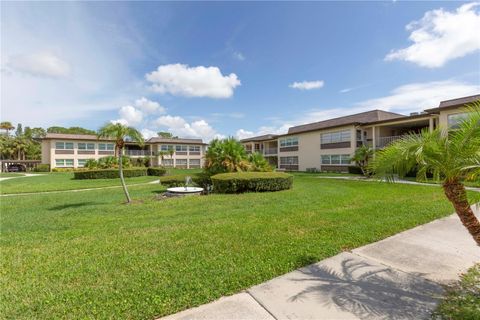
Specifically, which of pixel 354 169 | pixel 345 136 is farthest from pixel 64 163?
pixel 354 169

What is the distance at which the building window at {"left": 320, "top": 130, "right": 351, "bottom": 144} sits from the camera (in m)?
30.4

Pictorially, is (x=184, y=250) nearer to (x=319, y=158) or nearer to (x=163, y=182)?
(x=163, y=182)

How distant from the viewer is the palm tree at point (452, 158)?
3.19 m

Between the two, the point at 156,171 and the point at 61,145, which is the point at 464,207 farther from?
the point at 61,145

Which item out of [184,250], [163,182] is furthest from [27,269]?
[163,182]

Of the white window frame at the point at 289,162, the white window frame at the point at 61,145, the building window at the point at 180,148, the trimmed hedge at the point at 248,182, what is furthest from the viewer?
the building window at the point at 180,148

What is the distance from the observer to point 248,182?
42.2ft

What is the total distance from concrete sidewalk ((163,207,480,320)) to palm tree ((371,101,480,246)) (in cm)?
108

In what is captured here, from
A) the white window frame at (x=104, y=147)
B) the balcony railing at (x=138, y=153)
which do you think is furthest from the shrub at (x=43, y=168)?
the balcony railing at (x=138, y=153)

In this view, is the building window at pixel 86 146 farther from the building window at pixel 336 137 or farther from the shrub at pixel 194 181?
the building window at pixel 336 137

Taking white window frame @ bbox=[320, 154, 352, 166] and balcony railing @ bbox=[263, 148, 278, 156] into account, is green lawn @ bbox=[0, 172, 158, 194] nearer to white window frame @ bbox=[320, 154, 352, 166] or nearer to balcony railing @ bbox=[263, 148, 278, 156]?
white window frame @ bbox=[320, 154, 352, 166]

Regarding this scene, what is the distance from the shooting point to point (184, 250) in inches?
192

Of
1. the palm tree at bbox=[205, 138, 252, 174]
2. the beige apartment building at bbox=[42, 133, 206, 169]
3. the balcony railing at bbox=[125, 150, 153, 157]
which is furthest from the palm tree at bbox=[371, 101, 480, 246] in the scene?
the balcony railing at bbox=[125, 150, 153, 157]

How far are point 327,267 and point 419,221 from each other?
175 inches
